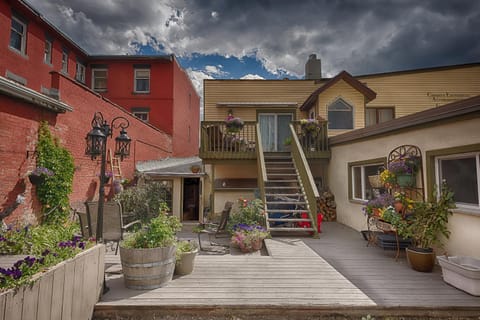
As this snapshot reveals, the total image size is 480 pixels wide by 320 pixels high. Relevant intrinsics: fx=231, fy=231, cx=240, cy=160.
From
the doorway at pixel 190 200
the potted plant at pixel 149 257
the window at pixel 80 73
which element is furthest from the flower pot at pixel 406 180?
the window at pixel 80 73

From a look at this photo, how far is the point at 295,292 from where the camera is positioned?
309 centimetres

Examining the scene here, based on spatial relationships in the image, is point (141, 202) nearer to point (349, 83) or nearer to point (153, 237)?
point (153, 237)

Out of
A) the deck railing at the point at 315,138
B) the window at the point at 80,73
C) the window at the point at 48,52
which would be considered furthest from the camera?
the window at the point at 80,73

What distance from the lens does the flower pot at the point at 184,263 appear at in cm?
354

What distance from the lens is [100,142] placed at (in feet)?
11.0

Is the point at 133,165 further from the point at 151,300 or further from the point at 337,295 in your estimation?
the point at 337,295

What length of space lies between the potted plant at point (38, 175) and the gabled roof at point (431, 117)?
25.7 ft

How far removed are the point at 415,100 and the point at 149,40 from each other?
14.7 m

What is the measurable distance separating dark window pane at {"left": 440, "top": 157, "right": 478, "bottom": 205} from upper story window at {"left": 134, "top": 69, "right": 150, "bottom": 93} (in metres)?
14.7

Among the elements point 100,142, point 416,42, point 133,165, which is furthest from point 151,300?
point 416,42

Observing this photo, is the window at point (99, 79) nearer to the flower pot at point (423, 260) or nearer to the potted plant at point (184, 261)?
the potted plant at point (184, 261)

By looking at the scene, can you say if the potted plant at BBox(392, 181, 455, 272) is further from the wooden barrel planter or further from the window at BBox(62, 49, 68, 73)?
the window at BBox(62, 49, 68, 73)

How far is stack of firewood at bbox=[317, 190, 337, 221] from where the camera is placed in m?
7.86

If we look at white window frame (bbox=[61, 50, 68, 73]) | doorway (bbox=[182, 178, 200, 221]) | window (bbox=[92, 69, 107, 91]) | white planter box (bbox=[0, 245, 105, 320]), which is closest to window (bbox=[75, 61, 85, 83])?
window (bbox=[92, 69, 107, 91])
